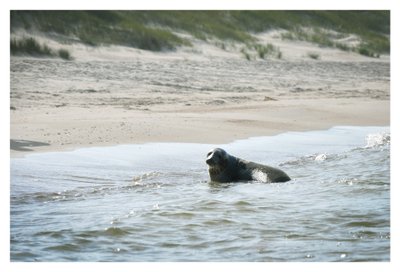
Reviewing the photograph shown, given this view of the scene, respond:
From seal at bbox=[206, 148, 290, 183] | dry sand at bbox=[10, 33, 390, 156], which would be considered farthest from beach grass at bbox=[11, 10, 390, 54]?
seal at bbox=[206, 148, 290, 183]

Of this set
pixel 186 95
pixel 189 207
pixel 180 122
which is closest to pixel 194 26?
pixel 180 122

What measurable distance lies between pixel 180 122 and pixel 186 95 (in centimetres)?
185

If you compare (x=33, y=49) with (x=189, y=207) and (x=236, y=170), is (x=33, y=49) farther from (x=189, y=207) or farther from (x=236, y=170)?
(x=189, y=207)

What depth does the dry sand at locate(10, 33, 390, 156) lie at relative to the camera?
8586 mm

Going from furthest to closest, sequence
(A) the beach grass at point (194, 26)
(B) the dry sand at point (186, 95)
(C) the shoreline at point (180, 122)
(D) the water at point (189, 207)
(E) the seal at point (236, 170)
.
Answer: (B) the dry sand at point (186, 95)
(C) the shoreline at point (180, 122)
(A) the beach grass at point (194, 26)
(E) the seal at point (236, 170)
(D) the water at point (189, 207)

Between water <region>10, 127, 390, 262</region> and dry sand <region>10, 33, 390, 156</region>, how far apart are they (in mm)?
634

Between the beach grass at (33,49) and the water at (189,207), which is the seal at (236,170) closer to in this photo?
the water at (189,207)

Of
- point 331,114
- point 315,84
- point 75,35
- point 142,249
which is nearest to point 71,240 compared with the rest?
point 142,249

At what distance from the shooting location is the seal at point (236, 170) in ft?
23.3

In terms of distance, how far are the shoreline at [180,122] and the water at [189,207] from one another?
33 cm

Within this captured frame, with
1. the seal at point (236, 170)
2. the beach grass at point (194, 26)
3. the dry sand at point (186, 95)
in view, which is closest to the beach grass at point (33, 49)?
the dry sand at point (186, 95)

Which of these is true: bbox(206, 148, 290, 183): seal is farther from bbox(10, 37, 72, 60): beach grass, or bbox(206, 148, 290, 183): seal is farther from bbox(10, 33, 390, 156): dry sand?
bbox(10, 37, 72, 60): beach grass

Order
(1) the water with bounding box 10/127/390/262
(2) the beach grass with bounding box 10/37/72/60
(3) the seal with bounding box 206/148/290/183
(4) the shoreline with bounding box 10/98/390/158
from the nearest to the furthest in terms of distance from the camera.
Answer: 1. (1) the water with bounding box 10/127/390/262
2. (3) the seal with bounding box 206/148/290/183
3. (4) the shoreline with bounding box 10/98/390/158
4. (2) the beach grass with bounding box 10/37/72/60

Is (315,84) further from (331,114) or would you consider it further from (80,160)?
(80,160)
